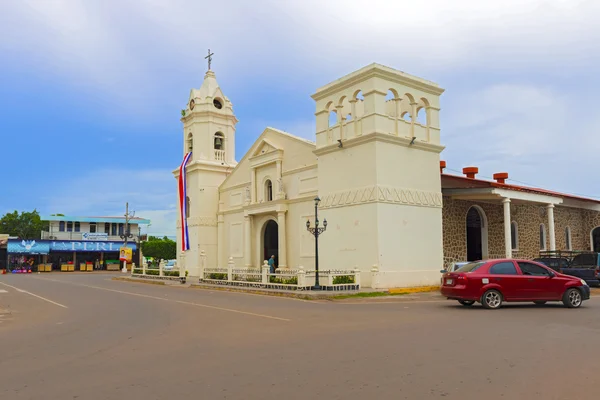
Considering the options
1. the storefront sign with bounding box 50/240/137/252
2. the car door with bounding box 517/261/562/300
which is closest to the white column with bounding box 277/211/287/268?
the car door with bounding box 517/261/562/300

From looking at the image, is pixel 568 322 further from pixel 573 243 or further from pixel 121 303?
pixel 573 243

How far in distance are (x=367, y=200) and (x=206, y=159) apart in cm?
1723

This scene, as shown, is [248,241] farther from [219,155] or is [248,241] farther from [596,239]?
[596,239]

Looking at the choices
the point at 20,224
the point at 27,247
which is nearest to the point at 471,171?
the point at 27,247

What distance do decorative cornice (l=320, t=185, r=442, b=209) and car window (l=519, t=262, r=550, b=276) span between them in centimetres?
800

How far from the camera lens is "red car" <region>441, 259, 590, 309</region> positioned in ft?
46.2

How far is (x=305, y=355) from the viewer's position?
7.78m

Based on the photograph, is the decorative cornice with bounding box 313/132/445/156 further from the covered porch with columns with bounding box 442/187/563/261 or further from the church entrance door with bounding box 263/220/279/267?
the church entrance door with bounding box 263/220/279/267

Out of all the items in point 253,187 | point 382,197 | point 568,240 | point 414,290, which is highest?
point 253,187

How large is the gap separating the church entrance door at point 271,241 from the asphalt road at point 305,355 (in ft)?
61.2

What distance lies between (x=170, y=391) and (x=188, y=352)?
2367mm

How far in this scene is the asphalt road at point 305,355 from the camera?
5.86 m

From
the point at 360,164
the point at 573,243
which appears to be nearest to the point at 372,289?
the point at 360,164

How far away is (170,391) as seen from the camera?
19.1 ft
